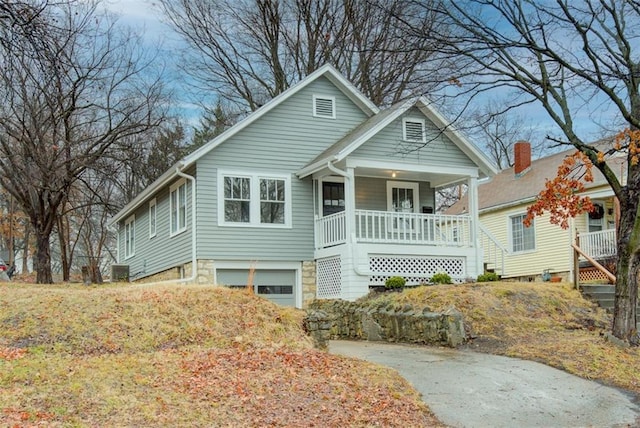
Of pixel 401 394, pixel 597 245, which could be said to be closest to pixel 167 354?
pixel 401 394

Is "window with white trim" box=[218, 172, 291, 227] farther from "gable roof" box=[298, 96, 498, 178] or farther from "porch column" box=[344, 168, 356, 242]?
"porch column" box=[344, 168, 356, 242]

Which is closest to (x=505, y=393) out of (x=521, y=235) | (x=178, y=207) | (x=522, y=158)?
(x=178, y=207)

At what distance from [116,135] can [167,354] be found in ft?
48.7

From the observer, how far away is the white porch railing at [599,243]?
2166 cm

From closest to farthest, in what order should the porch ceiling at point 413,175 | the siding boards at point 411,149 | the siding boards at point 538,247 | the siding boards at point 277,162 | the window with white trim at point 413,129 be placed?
the siding boards at point 277,162
the siding boards at point 411,149
the window with white trim at point 413,129
the porch ceiling at point 413,175
the siding boards at point 538,247

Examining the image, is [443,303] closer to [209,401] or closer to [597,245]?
[209,401]

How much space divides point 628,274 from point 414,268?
7078 millimetres

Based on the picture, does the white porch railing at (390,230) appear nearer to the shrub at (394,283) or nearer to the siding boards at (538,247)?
the shrub at (394,283)

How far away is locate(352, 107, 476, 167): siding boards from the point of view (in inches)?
739

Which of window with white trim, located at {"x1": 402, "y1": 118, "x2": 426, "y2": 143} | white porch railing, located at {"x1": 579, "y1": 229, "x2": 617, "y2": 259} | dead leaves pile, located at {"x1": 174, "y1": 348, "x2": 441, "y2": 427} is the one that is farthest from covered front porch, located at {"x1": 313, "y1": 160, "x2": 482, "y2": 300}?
dead leaves pile, located at {"x1": 174, "y1": 348, "x2": 441, "y2": 427}

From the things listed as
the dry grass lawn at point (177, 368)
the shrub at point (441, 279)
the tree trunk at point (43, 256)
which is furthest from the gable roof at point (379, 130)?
the tree trunk at point (43, 256)

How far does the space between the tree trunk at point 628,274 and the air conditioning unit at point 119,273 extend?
17.6m

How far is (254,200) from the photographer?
19109mm

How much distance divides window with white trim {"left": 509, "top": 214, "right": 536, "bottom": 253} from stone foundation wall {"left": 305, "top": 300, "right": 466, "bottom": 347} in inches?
429
